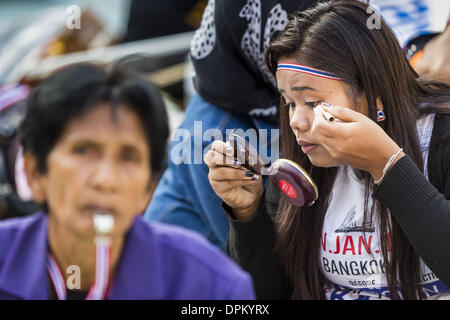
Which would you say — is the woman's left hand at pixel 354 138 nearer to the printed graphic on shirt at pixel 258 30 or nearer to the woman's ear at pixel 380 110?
the woman's ear at pixel 380 110

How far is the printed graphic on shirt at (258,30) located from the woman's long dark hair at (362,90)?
0.59ft

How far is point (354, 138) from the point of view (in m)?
1.45

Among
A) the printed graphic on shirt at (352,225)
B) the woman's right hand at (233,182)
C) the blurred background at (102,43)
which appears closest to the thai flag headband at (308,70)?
the woman's right hand at (233,182)

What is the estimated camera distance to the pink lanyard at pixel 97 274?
4.21 ft

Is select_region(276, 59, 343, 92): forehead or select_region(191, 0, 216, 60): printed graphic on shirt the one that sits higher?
select_region(191, 0, 216, 60): printed graphic on shirt

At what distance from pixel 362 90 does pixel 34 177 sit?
0.80 metres

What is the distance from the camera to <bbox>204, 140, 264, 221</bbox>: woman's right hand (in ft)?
5.36

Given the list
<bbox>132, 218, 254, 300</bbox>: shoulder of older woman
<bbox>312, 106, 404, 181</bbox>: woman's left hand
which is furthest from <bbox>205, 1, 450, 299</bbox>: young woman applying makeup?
<bbox>132, 218, 254, 300</bbox>: shoulder of older woman

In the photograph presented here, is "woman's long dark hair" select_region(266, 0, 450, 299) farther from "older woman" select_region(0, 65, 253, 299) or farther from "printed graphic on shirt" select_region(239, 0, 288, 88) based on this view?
"older woman" select_region(0, 65, 253, 299)

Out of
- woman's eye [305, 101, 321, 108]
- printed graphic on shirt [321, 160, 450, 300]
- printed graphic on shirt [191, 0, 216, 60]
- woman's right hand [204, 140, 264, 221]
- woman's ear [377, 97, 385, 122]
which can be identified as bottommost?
printed graphic on shirt [321, 160, 450, 300]

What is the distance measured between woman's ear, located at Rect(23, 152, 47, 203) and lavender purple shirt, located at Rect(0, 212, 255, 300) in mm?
76

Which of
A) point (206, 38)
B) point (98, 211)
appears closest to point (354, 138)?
point (98, 211)

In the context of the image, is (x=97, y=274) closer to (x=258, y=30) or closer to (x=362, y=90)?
(x=362, y=90)

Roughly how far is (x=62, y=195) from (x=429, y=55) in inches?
55.8
